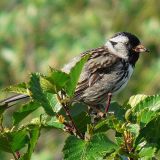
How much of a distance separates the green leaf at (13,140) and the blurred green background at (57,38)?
637cm

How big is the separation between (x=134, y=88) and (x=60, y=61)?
55.9 inches

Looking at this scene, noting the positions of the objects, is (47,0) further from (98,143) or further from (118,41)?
(98,143)

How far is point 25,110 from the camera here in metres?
2.23

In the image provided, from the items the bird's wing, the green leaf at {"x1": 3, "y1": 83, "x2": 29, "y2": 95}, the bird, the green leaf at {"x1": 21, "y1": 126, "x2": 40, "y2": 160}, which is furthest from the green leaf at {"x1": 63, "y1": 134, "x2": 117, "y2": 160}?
the bird's wing

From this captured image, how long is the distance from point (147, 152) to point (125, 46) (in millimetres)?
3967

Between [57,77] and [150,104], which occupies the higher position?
[57,77]

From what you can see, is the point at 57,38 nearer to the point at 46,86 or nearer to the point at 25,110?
the point at 25,110

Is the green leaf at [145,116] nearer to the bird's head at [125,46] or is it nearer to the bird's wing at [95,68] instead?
the bird's wing at [95,68]

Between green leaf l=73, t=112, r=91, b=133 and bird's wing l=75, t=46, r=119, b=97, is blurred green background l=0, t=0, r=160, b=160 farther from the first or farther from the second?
green leaf l=73, t=112, r=91, b=133

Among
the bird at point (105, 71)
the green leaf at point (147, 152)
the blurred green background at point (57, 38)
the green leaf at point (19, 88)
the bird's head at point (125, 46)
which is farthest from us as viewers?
the blurred green background at point (57, 38)

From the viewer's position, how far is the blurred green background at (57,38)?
9625 mm

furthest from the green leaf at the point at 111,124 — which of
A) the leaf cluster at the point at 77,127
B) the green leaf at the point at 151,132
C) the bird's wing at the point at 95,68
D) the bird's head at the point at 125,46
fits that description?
the bird's head at the point at 125,46

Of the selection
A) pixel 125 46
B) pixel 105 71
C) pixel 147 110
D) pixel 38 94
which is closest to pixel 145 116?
pixel 147 110

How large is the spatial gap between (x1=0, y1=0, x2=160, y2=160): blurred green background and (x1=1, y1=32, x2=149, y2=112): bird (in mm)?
3154
